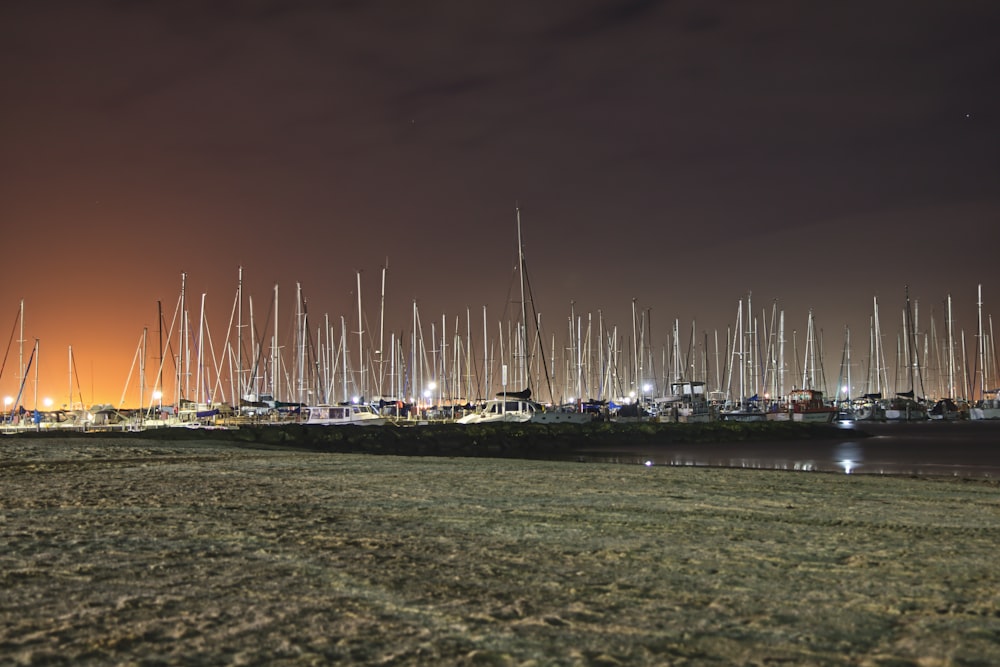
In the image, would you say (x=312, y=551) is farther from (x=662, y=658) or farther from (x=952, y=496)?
(x=952, y=496)

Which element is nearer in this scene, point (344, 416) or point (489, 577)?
point (489, 577)

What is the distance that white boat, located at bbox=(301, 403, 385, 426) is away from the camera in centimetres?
6412

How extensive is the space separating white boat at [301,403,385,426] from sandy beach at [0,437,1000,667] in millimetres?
47107

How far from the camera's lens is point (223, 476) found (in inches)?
793

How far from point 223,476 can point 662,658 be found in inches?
640

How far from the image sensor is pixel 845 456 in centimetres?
4559

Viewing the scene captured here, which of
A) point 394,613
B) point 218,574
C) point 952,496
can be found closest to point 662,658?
point 394,613

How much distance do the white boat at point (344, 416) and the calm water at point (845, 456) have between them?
22.6 metres

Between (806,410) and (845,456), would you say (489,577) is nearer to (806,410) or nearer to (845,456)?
(845,456)

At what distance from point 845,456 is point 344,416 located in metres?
36.3

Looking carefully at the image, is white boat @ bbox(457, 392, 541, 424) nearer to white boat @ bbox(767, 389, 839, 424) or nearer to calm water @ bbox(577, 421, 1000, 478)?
→ calm water @ bbox(577, 421, 1000, 478)

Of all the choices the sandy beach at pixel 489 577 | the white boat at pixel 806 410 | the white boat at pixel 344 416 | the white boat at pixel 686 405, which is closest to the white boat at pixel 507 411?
the white boat at pixel 344 416

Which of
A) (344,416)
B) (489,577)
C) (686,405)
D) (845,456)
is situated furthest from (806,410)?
(489,577)

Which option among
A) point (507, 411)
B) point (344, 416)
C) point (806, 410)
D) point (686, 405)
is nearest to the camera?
point (344, 416)
